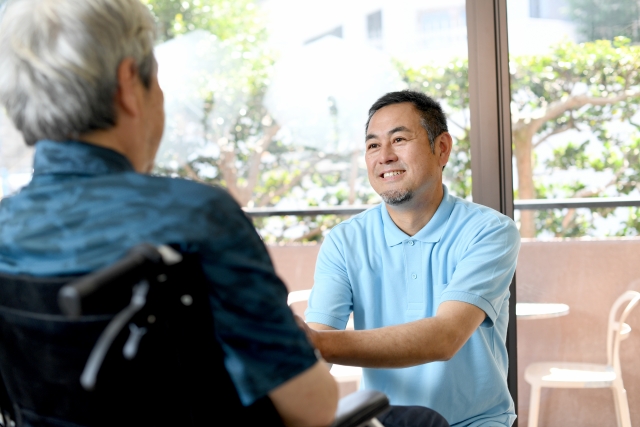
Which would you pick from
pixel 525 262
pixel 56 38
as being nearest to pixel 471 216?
pixel 525 262

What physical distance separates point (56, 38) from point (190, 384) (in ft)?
1.60

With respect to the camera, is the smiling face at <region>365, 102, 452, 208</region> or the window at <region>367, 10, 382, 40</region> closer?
the smiling face at <region>365, 102, 452, 208</region>

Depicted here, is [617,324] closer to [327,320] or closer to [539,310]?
[539,310]

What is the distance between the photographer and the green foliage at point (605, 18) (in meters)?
2.60

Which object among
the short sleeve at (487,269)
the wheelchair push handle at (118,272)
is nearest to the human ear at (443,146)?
the short sleeve at (487,269)

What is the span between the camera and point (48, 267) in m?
0.86

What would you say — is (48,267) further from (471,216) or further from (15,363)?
(471,216)

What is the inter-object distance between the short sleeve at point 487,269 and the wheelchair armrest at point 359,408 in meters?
0.67

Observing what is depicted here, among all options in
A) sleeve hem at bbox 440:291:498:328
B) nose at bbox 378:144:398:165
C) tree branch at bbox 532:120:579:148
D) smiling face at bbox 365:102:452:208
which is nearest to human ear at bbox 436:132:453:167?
smiling face at bbox 365:102:452:208

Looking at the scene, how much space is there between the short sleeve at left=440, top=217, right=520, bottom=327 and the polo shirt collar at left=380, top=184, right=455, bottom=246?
121 mm

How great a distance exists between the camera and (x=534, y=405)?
9.20 feet

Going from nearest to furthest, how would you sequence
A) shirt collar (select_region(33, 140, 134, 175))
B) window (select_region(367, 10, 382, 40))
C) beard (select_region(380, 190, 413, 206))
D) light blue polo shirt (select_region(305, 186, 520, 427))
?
shirt collar (select_region(33, 140, 134, 175)), light blue polo shirt (select_region(305, 186, 520, 427)), beard (select_region(380, 190, 413, 206)), window (select_region(367, 10, 382, 40))

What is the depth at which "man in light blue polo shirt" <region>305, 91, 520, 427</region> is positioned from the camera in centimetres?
175

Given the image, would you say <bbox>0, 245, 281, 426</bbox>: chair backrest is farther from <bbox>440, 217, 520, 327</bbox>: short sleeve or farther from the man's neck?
the man's neck
